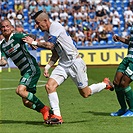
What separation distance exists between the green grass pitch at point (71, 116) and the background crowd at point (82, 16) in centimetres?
1496

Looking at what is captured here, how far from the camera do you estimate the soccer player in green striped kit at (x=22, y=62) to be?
9852mm

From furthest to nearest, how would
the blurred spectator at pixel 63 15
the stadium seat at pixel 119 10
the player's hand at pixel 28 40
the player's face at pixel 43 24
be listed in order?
the stadium seat at pixel 119 10 → the blurred spectator at pixel 63 15 → the player's face at pixel 43 24 → the player's hand at pixel 28 40

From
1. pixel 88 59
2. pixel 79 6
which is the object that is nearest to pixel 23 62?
pixel 88 59

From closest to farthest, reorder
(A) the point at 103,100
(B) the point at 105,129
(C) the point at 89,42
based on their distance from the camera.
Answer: (B) the point at 105,129 < (A) the point at 103,100 < (C) the point at 89,42

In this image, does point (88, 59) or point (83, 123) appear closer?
point (83, 123)

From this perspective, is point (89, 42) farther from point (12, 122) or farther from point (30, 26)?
point (12, 122)

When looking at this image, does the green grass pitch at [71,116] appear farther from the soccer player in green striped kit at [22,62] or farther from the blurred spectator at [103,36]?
the blurred spectator at [103,36]

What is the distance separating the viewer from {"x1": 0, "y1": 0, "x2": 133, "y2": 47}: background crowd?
3147cm

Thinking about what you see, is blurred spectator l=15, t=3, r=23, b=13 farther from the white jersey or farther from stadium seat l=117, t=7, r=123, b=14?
the white jersey

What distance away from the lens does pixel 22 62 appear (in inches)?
393

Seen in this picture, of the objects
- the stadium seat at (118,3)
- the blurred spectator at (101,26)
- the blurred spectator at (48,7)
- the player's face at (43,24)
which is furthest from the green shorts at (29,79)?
the stadium seat at (118,3)

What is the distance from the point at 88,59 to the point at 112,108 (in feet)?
49.9

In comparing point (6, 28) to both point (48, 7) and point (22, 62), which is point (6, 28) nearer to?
point (22, 62)

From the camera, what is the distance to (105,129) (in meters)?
8.89
